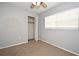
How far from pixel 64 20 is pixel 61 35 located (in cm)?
47

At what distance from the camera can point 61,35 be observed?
189 centimetres

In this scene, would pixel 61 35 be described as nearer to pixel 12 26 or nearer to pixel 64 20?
pixel 64 20

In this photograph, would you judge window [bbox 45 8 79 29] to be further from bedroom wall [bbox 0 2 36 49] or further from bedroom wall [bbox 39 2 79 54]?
bedroom wall [bbox 0 2 36 49]

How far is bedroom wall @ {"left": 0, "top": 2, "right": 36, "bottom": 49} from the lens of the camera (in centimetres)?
171

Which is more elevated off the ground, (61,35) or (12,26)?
(12,26)

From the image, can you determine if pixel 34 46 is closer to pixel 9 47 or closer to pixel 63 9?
pixel 9 47

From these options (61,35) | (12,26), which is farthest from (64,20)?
(12,26)

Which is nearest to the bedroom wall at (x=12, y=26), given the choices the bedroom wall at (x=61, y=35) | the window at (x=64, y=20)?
the bedroom wall at (x=61, y=35)

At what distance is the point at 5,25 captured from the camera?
180cm

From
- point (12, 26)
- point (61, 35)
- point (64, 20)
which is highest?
point (64, 20)

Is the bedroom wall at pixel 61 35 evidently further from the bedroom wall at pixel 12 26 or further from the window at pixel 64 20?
the bedroom wall at pixel 12 26

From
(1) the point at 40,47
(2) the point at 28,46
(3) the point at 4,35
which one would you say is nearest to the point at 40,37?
(1) the point at 40,47

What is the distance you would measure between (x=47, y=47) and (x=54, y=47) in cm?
19

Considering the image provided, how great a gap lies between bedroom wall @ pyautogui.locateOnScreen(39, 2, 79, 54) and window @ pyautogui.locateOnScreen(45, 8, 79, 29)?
0.10 m
